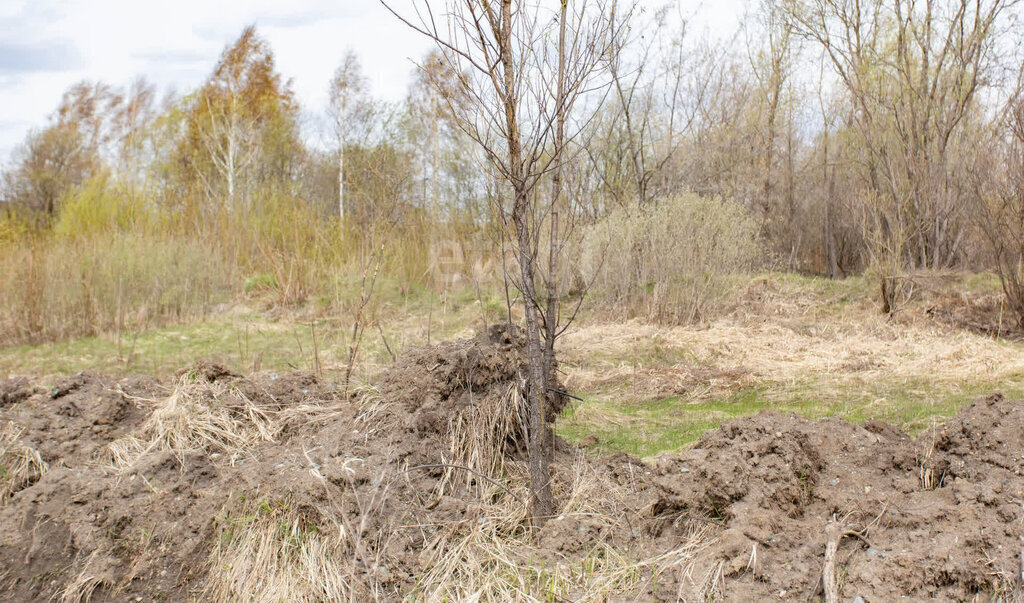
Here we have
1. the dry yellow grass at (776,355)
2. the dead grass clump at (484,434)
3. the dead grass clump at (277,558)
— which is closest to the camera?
the dead grass clump at (277,558)

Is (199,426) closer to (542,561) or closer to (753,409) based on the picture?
(542,561)

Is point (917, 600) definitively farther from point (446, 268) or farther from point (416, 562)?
point (446, 268)

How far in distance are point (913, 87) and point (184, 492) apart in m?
11.5

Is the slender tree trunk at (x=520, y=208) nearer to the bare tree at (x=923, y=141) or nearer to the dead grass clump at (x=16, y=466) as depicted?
the dead grass clump at (x=16, y=466)

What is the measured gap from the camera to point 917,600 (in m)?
2.27

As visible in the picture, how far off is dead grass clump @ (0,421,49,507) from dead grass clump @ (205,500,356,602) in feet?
4.71

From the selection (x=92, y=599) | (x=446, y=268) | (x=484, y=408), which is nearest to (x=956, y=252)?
(x=446, y=268)

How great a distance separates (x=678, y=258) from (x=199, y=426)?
662cm

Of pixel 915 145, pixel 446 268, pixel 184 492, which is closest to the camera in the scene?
pixel 184 492

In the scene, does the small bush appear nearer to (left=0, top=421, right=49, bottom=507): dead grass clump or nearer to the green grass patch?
the green grass patch

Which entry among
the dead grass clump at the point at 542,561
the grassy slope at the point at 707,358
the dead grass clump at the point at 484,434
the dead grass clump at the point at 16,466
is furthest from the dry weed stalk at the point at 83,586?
the grassy slope at the point at 707,358

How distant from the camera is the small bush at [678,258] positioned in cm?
920

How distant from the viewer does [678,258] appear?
9.20 metres

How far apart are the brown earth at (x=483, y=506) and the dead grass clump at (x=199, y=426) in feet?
0.09
